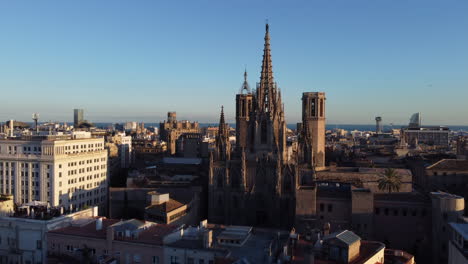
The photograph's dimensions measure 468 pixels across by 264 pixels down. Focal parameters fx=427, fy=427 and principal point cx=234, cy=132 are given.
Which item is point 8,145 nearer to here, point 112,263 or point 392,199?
point 112,263

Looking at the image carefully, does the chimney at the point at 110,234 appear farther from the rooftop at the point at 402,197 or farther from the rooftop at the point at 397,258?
the rooftop at the point at 402,197

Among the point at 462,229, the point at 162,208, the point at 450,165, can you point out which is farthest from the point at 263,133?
the point at 462,229

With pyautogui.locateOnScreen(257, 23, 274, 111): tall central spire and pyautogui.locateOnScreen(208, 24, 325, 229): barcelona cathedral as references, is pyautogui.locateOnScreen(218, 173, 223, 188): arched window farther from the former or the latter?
pyautogui.locateOnScreen(257, 23, 274, 111): tall central spire

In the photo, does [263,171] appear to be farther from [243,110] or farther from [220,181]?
[243,110]

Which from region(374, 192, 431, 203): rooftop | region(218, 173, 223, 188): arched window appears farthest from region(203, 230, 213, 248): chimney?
region(218, 173, 223, 188): arched window

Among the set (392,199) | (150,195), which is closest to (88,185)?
(150,195)

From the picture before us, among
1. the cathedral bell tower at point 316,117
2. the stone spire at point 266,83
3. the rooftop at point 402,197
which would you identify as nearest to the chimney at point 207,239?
the rooftop at point 402,197
